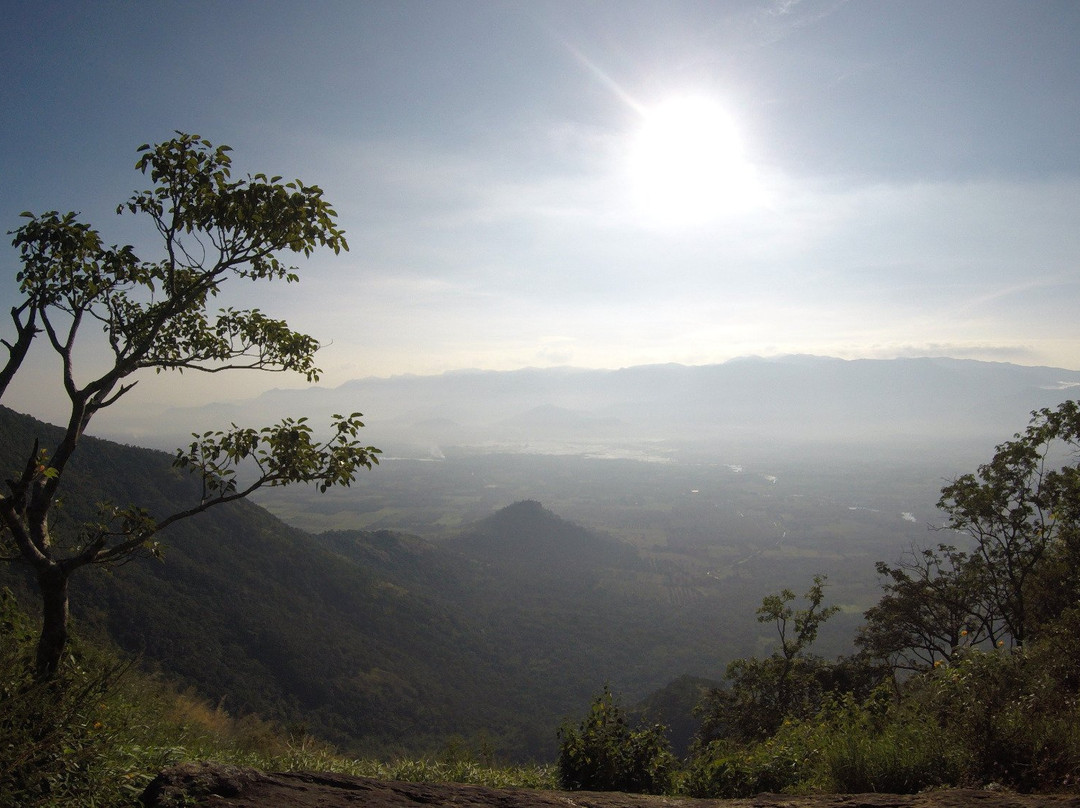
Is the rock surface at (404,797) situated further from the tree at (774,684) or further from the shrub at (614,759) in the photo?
the tree at (774,684)

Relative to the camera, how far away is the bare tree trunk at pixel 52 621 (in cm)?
420

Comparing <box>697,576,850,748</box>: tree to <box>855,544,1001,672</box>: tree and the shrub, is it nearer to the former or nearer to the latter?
<box>855,544,1001,672</box>: tree

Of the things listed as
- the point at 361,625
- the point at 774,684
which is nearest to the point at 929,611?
the point at 774,684

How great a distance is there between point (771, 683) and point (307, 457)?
58.9 feet

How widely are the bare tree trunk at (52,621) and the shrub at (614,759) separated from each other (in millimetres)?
5501

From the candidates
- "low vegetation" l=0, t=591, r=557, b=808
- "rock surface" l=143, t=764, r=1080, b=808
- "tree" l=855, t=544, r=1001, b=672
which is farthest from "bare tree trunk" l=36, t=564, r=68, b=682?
"tree" l=855, t=544, r=1001, b=672

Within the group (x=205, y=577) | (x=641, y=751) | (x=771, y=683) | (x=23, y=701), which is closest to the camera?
(x=23, y=701)

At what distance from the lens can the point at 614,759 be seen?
620cm

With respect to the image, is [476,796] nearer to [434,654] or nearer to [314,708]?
[314,708]

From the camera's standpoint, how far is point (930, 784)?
4.30m

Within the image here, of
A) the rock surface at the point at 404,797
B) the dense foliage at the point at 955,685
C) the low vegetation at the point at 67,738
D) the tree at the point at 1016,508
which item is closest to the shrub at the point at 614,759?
the dense foliage at the point at 955,685

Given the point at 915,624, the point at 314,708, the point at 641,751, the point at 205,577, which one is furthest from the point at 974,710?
the point at 205,577

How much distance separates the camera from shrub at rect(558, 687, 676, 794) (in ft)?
19.7

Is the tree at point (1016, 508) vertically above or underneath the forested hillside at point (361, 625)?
above
